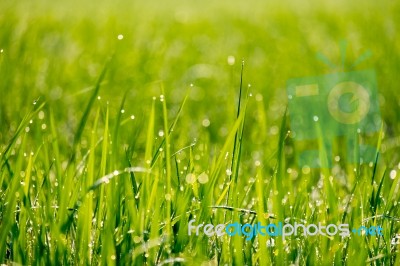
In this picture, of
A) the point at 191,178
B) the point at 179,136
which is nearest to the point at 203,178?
the point at 191,178

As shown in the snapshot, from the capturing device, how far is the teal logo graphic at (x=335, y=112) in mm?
2168

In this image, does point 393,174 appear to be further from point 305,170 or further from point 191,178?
point 191,178

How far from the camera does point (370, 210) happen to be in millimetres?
1351

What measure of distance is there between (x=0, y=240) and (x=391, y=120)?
72.0 inches

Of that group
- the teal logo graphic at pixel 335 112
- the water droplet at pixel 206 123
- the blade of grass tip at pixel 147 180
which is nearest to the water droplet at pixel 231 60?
the teal logo graphic at pixel 335 112

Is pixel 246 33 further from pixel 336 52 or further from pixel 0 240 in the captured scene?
pixel 0 240

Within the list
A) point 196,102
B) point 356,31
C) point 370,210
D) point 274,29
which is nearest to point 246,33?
point 274,29

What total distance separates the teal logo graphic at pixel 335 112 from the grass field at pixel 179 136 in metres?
0.05

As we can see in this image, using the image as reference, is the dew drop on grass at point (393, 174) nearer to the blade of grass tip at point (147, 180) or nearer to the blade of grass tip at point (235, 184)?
the blade of grass tip at point (235, 184)

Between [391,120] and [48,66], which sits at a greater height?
[48,66]

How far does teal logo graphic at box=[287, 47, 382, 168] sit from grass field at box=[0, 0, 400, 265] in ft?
0.16

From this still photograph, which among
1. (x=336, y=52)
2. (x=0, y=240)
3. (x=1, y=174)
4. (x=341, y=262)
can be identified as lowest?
(x=341, y=262)

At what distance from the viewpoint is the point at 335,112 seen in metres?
2.53

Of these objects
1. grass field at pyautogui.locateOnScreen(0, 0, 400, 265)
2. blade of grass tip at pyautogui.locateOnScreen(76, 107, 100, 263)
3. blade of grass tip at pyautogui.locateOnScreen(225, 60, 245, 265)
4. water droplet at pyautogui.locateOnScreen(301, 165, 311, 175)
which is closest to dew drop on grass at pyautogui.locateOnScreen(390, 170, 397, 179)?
grass field at pyautogui.locateOnScreen(0, 0, 400, 265)
